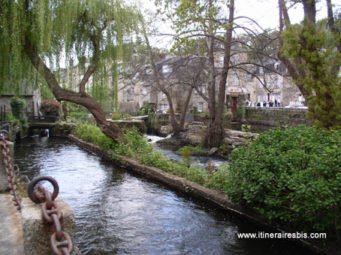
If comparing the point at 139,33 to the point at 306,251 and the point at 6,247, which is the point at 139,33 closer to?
the point at 306,251

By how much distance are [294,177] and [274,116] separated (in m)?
29.0

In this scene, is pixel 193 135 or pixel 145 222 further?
pixel 193 135

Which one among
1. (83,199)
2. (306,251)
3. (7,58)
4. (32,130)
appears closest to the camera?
(306,251)

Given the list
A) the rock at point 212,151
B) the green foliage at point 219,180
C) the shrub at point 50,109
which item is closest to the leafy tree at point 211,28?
the rock at point 212,151

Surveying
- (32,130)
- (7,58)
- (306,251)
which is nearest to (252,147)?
(306,251)

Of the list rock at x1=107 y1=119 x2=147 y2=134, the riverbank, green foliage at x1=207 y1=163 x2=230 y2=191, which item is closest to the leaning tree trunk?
the riverbank

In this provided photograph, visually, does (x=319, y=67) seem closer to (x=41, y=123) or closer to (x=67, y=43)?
(x=67, y=43)

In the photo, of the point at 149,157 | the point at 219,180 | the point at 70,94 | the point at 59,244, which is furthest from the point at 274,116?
the point at 59,244

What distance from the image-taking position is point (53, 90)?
37.5ft

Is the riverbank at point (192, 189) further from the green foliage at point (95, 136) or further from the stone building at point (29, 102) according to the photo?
the stone building at point (29, 102)

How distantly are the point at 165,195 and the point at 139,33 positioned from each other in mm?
5540

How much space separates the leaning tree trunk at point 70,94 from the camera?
10281mm

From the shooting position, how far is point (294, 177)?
16.6 ft

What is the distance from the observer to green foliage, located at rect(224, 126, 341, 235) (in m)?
4.79
